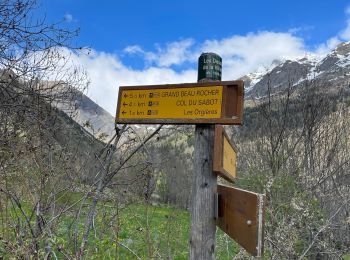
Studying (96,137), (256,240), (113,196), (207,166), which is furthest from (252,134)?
(256,240)

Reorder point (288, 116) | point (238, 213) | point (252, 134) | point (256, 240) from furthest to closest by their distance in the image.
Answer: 1. point (252, 134)
2. point (288, 116)
3. point (238, 213)
4. point (256, 240)

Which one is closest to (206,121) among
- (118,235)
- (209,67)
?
(209,67)

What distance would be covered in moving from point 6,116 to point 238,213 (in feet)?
15.5

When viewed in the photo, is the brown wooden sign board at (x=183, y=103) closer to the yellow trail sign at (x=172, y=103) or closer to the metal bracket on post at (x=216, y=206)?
the yellow trail sign at (x=172, y=103)

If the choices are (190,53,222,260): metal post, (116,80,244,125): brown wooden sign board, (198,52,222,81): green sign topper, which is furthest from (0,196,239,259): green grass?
(198,52,222,81): green sign topper

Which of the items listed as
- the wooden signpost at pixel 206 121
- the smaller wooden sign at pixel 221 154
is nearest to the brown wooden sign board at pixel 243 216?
the wooden signpost at pixel 206 121

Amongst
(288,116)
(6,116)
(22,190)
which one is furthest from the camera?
(288,116)

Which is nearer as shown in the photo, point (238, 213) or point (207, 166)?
point (238, 213)

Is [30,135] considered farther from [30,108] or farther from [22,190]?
[30,108]

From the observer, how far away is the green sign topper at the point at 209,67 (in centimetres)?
306

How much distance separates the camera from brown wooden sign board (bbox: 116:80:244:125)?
9.18 feet

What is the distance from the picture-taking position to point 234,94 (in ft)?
9.23

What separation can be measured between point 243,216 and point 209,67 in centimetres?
120

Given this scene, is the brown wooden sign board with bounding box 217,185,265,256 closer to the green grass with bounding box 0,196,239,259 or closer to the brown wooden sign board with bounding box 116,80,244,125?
the brown wooden sign board with bounding box 116,80,244,125
